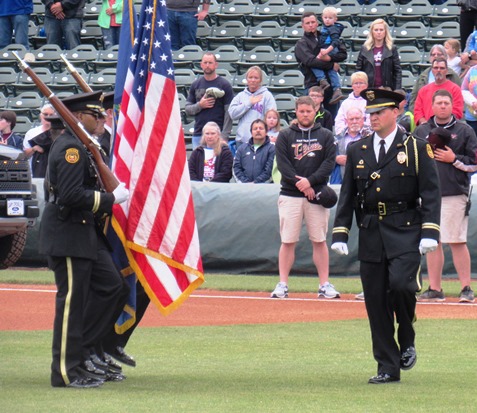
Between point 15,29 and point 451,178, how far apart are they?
12.7 meters

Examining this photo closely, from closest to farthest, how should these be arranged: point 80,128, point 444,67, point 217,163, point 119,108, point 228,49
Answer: point 80,128 < point 119,108 < point 444,67 < point 217,163 < point 228,49

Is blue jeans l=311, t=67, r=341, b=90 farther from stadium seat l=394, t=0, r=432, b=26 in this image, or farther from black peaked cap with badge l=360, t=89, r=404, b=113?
black peaked cap with badge l=360, t=89, r=404, b=113

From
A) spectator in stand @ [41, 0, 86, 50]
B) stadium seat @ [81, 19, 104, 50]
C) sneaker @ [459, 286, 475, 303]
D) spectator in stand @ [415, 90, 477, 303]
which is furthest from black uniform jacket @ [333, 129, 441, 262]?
stadium seat @ [81, 19, 104, 50]

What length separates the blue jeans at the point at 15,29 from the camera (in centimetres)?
2317

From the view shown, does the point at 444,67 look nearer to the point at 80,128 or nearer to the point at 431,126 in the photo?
the point at 431,126

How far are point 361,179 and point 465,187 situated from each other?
16.0 feet

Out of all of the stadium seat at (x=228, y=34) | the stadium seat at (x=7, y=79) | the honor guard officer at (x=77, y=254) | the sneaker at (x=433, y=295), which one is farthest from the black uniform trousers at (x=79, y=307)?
the stadium seat at (x=7, y=79)

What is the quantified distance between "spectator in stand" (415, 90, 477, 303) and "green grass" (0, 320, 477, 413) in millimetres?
1630

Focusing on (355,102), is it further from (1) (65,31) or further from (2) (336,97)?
(1) (65,31)

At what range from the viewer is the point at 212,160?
16.8 meters

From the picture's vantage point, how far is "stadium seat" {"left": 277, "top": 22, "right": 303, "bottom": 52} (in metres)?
22.3

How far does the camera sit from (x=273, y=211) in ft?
52.7

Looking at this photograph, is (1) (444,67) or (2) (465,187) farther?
(1) (444,67)

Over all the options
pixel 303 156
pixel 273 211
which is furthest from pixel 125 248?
pixel 273 211
